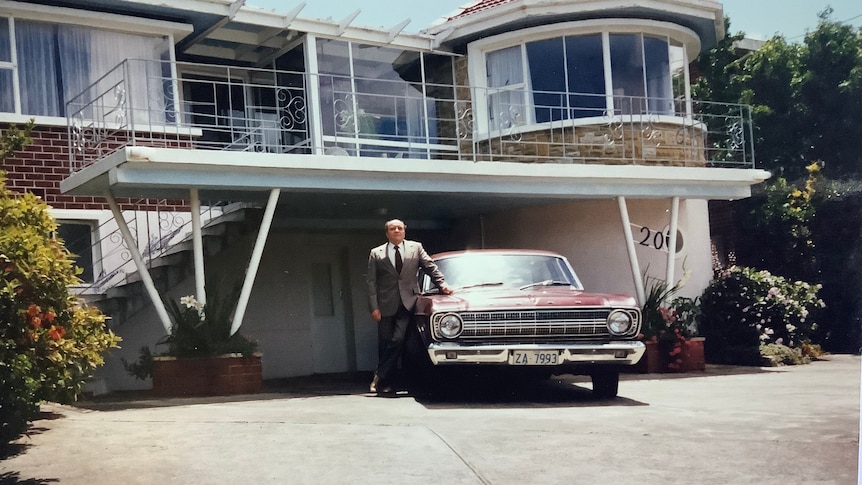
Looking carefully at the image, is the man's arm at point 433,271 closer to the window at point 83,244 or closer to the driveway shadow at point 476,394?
the driveway shadow at point 476,394

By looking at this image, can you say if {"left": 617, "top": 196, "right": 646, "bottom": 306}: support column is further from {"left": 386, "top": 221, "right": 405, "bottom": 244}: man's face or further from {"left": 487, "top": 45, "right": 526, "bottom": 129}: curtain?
{"left": 386, "top": 221, "right": 405, "bottom": 244}: man's face

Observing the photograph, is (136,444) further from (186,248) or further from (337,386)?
(186,248)

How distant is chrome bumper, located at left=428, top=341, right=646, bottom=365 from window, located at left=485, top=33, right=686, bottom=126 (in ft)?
20.1

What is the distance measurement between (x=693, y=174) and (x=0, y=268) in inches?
359

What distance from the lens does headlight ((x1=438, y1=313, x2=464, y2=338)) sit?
7.79m

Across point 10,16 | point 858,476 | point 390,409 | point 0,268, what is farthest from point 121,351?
point 858,476

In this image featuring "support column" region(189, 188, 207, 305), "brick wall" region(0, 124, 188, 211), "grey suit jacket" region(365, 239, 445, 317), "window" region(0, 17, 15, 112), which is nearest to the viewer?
"grey suit jacket" region(365, 239, 445, 317)

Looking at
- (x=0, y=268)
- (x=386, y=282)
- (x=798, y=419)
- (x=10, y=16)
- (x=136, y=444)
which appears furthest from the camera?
(x=10, y=16)

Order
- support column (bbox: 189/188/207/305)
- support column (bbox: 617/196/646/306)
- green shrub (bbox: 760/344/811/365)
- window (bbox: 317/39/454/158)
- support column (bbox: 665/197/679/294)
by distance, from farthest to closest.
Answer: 1. window (bbox: 317/39/454/158)
2. support column (bbox: 665/197/679/294)
3. green shrub (bbox: 760/344/811/365)
4. support column (bbox: 617/196/646/306)
5. support column (bbox: 189/188/207/305)

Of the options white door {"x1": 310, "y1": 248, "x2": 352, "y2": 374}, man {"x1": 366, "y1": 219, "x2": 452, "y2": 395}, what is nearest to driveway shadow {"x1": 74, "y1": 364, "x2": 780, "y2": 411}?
man {"x1": 366, "y1": 219, "x2": 452, "y2": 395}

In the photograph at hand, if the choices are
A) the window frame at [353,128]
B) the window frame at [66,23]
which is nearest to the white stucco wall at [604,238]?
the window frame at [353,128]

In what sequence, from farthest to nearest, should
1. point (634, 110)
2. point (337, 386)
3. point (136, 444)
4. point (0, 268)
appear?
point (634, 110), point (337, 386), point (136, 444), point (0, 268)

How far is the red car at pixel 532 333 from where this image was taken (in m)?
7.79

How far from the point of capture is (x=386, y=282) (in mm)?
8750
